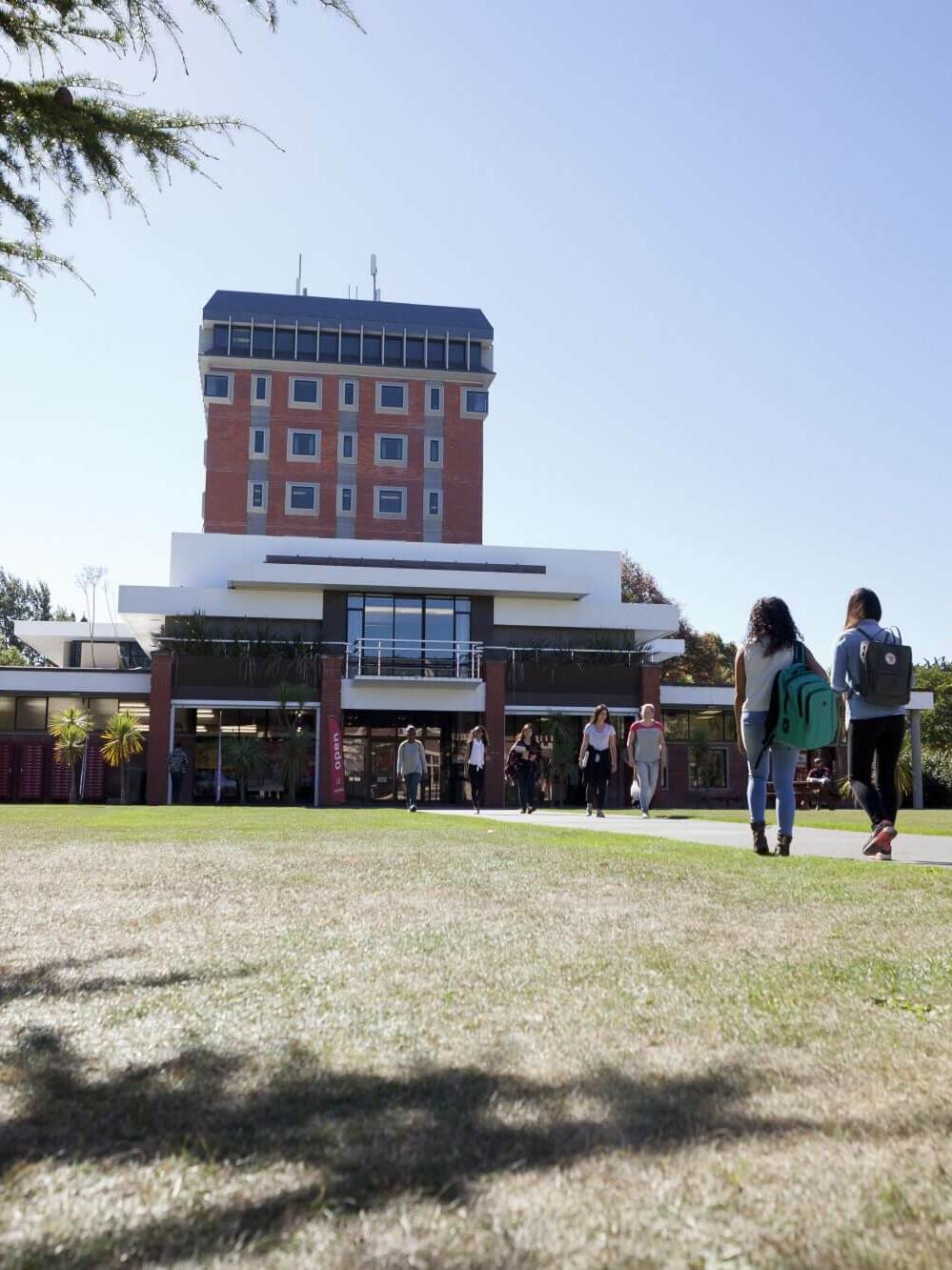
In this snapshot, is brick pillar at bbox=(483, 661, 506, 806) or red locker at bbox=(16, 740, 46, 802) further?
red locker at bbox=(16, 740, 46, 802)

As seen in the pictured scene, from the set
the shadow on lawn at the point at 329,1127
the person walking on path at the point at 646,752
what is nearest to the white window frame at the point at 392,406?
the person walking on path at the point at 646,752

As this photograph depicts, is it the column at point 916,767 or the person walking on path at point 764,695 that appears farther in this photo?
the column at point 916,767

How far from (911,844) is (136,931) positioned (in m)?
7.14

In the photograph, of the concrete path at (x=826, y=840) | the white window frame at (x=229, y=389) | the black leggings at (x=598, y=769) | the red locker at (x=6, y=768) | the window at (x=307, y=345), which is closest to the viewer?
the concrete path at (x=826, y=840)

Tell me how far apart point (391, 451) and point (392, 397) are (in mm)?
2771

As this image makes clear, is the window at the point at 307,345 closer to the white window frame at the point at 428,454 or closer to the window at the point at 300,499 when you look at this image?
the window at the point at 300,499

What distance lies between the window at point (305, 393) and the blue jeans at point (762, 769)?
51240 millimetres

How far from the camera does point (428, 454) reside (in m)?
58.0

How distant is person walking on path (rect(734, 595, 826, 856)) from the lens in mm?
8156

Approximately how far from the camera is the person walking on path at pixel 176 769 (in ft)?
104

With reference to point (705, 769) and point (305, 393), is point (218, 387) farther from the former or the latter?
point (705, 769)

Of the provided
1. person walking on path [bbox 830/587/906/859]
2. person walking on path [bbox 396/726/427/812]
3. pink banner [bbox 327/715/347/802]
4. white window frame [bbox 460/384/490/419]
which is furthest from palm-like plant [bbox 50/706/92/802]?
white window frame [bbox 460/384/490/419]

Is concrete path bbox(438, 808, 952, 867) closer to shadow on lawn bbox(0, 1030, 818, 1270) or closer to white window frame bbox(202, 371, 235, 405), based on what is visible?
shadow on lawn bbox(0, 1030, 818, 1270)

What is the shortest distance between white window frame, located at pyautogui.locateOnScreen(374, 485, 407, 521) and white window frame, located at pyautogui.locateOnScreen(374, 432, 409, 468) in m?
1.11
